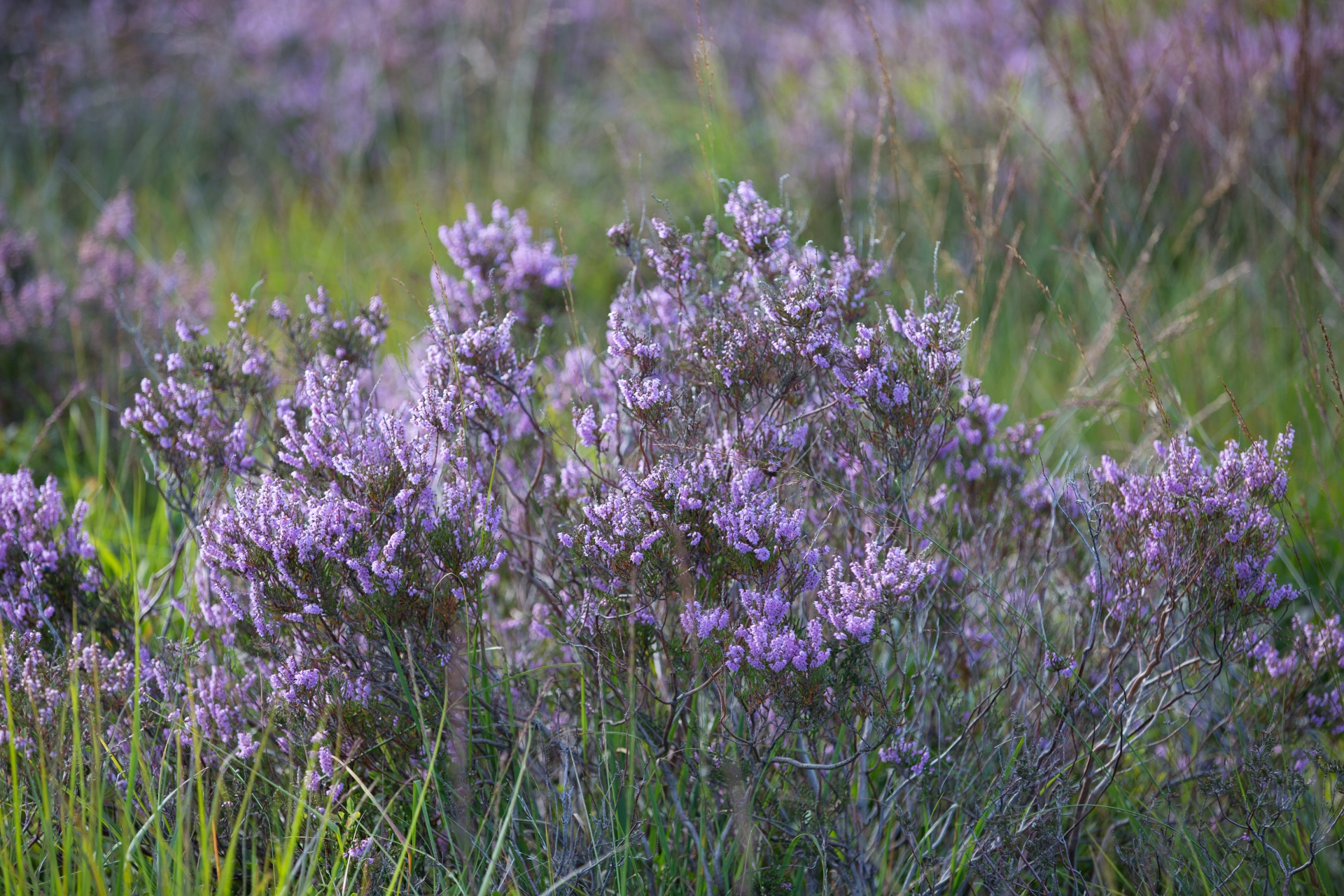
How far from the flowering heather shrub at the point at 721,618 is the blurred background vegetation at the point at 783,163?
324 millimetres

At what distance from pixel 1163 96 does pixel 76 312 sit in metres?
4.92

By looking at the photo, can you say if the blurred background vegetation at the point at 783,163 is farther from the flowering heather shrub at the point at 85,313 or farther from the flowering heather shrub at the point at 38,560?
the flowering heather shrub at the point at 38,560

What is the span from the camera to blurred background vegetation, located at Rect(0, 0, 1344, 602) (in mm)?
3365

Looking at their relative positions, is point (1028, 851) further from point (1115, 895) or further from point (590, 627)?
point (590, 627)

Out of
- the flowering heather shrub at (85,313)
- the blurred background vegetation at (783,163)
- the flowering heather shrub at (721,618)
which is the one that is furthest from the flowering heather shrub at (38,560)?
the flowering heather shrub at (85,313)

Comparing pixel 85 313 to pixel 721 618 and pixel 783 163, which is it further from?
pixel 721 618

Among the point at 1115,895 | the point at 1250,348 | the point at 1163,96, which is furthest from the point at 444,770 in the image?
the point at 1163,96

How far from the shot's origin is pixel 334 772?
1.82m

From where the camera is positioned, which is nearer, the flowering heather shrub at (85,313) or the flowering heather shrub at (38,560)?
the flowering heather shrub at (38,560)

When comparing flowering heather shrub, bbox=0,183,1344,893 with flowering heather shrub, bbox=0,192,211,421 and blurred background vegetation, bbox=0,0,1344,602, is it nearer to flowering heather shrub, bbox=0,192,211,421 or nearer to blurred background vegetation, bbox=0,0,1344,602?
blurred background vegetation, bbox=0,0,1344,602

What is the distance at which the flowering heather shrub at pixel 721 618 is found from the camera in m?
1.87

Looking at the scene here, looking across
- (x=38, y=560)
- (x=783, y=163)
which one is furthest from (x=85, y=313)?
(x=783, y=163)

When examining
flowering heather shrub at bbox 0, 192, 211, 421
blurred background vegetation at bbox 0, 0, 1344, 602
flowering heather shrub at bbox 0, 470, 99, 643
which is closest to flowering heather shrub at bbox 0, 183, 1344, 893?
flowering heather shrub at bbox 0, 470, 99, 643

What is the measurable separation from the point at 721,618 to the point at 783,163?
4.07 metres
